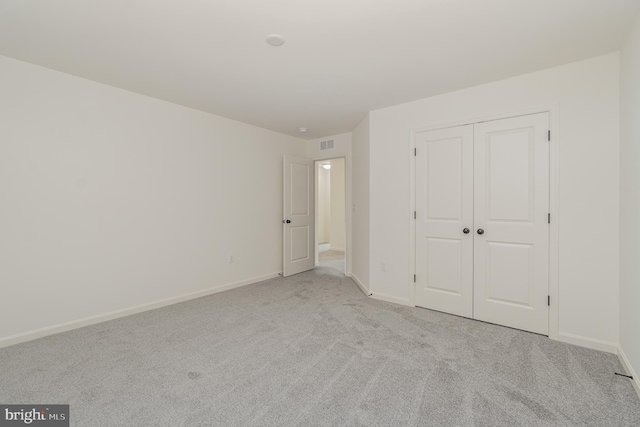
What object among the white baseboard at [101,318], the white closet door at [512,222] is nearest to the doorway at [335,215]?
the white baseboard at [101,318]

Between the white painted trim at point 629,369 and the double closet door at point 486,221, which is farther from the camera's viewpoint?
the double closet door at point 486,221

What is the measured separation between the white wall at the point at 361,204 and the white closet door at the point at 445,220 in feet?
2.48

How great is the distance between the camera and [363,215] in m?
4.05

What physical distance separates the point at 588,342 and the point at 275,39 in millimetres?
3552

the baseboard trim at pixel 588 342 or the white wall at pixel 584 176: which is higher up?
the white wall at pixel 584 176

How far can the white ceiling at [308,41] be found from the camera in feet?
5.94

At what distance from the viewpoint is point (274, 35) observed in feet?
6.79

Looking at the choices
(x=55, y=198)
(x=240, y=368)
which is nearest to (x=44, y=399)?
(x=240, y=368)

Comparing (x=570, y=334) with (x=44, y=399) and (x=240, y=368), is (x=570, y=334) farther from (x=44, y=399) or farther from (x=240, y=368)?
(x=44, y=399)

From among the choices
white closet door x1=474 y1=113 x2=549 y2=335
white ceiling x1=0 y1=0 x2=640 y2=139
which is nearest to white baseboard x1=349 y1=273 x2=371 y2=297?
white closet door x1=474 y1=113 x2=549 y2=335

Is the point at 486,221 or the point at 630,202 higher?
the point at 630,202

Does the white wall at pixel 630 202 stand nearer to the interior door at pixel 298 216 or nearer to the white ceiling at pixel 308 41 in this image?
the white ceiling at pixel 308 41

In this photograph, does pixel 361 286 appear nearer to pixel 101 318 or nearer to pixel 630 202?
pixel 630 202

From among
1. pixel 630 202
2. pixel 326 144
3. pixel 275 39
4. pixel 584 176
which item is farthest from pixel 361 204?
pixel 630 202
